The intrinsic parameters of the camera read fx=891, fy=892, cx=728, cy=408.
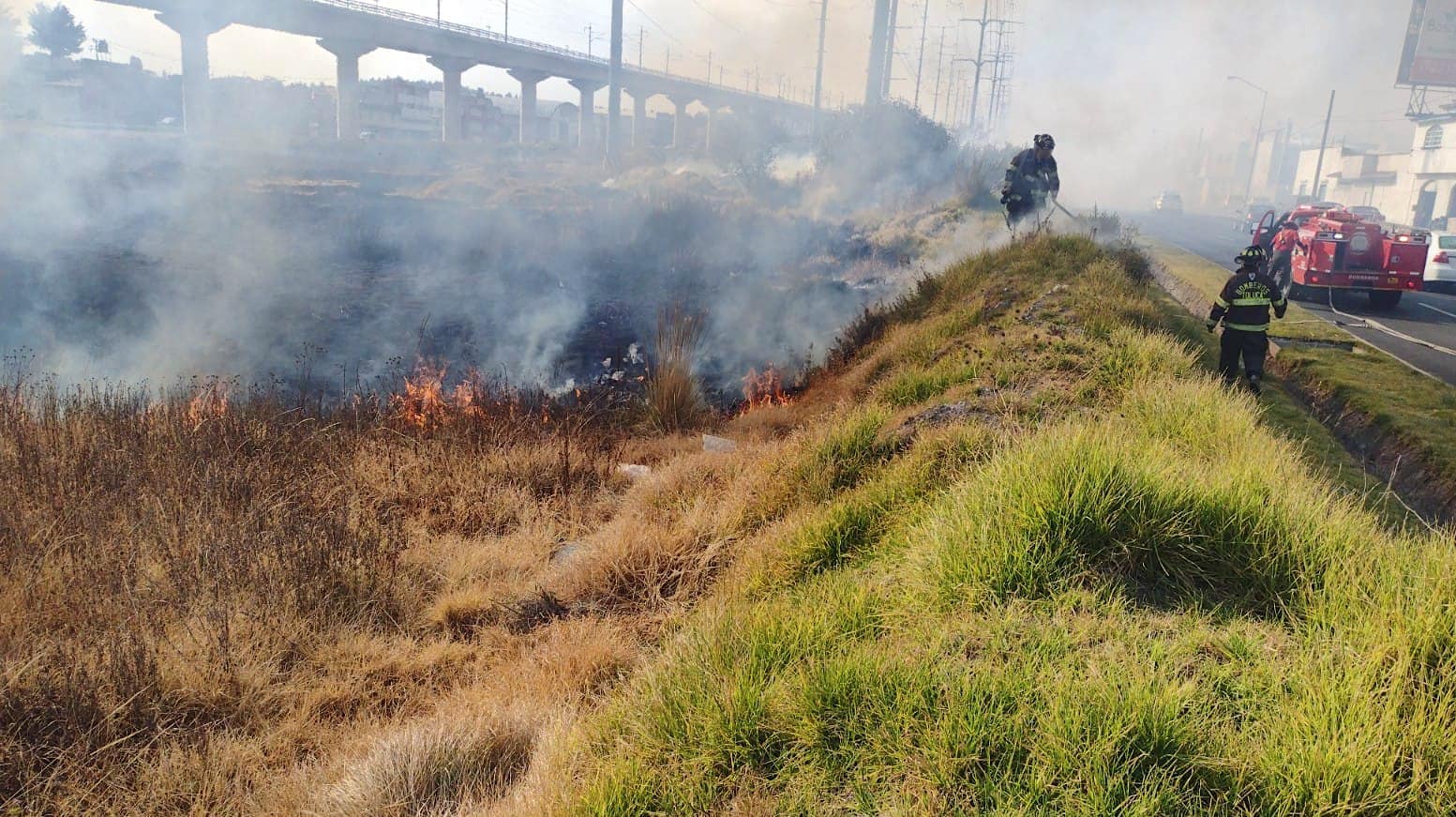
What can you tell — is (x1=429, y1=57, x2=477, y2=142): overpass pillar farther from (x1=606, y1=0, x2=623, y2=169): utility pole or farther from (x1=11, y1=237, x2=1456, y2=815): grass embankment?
(x1=11, y1=237, x2=1456, y2=815): grass embankment

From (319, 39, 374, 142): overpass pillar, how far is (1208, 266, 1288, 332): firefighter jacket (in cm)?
4525

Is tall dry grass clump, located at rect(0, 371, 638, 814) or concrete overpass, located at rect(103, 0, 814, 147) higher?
concrete overpass, located at rect(103, 0, 814, 147)

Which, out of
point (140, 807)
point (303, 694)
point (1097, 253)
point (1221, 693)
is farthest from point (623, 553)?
point (1097, 253)

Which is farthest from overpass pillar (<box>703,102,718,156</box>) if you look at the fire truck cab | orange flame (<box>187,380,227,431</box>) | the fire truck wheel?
orange flame (<box>187,380,227,431</box>)

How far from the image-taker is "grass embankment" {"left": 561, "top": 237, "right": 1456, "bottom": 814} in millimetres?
2414

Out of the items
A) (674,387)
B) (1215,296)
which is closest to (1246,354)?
(674,387)

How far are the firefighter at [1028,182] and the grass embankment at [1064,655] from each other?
32.6 ft

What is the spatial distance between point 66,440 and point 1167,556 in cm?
713

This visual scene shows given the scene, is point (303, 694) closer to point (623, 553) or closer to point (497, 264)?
point (623, 553)

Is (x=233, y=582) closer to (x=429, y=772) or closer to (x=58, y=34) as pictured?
(x=429, y=772)

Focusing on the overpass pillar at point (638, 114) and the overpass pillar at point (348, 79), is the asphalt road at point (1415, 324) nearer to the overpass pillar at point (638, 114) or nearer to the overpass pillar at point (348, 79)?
the overpass pillar at point (348, 79)

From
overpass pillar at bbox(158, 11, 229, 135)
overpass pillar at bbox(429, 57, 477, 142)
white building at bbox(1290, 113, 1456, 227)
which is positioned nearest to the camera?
overpass pillar at bbox(158, 11, 229, 135)

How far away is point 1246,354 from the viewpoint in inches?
319

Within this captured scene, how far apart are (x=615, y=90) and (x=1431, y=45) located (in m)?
41.5
